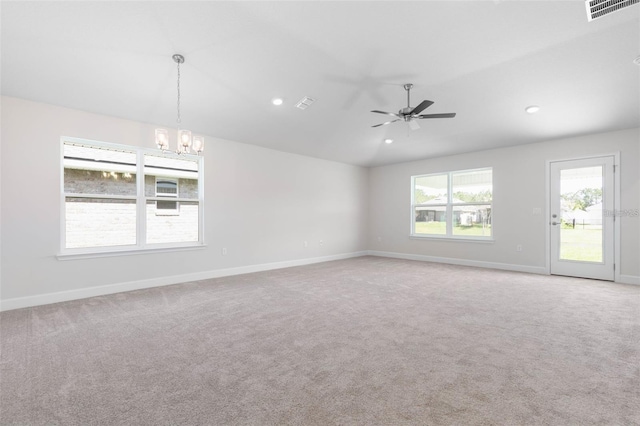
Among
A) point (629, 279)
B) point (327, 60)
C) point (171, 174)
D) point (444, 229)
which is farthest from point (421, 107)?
Answer: point (629, 279)

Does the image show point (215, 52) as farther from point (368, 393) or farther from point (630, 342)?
point (630, 342)

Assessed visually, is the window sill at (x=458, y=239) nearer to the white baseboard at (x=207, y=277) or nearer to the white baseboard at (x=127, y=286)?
the white baseboard at (x=207, y=277)

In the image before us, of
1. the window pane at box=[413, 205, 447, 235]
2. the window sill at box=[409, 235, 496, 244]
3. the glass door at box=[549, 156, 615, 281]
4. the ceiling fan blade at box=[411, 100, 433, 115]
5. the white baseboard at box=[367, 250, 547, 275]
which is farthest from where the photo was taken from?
the window pane at box=[413, 205, 447, 235]

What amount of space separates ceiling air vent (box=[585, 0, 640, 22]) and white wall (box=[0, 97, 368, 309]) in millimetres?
5103

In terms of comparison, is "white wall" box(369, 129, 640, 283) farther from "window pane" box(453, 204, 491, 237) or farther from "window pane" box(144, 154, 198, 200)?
"window pane" box(144, 154, 198, 200)

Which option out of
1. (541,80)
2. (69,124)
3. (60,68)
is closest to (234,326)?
(60,68)

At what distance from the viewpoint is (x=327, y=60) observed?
3105mm

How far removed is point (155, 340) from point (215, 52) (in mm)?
2845

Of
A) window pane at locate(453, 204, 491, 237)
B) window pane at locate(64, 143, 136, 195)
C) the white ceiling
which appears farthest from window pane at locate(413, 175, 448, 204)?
window pane at locate(64, 143, 136, 195)


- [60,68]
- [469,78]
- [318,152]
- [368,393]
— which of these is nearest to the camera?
[368,393]

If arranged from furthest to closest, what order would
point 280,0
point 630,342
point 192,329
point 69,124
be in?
point 69,124 → point 192,329 → point 630,342 → point 280,0

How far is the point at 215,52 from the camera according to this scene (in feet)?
9.70

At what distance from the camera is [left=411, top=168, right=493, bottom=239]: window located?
6582mm

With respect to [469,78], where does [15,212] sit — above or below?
below
